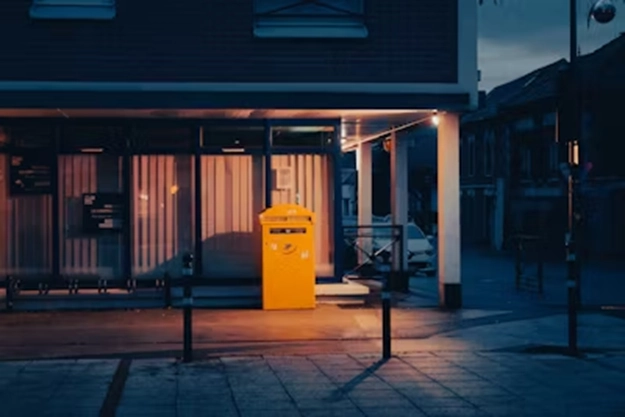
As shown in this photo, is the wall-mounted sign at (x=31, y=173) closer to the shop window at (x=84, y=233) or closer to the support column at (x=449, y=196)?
the shop window at (x=84, y=233)

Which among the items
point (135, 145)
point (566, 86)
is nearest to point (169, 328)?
point (135, 145)

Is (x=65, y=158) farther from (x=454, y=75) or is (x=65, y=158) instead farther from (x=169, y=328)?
(x=454, y=75)

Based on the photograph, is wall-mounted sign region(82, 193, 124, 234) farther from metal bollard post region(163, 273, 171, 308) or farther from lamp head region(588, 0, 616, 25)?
lamp head region(588, 0, 616, 25)

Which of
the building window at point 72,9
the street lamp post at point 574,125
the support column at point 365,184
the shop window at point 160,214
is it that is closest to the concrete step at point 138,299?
the shop window at point 160,214

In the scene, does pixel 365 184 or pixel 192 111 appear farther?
pixel 365 184

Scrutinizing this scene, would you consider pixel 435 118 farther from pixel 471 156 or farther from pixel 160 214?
pixel 471 156

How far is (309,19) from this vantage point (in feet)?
61.8

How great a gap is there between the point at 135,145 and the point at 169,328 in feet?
14.7

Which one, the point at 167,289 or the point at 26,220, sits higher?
the point at 26,220

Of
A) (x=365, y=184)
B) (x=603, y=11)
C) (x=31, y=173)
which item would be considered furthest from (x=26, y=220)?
(x=603, y=11)

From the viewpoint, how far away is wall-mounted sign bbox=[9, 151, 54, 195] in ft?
64.4

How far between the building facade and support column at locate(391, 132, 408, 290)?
9.70ft

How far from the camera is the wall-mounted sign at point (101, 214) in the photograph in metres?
19.9

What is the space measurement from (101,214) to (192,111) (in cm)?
272
